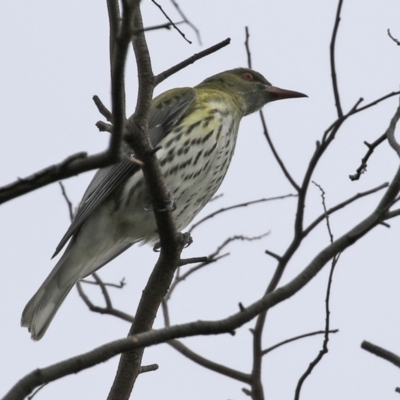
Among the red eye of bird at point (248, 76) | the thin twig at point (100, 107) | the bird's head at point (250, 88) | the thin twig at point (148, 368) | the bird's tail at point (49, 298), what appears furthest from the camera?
the red eye of bird at point (248, 76)

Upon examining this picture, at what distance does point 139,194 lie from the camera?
4.95 m

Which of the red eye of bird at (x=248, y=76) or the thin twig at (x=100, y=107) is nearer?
the thin twig at (x=100, y=107)

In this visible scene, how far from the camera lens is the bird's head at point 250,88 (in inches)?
256

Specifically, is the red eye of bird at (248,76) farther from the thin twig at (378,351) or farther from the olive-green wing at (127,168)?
the thin twig at (378,351)

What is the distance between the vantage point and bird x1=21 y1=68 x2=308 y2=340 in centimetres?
496

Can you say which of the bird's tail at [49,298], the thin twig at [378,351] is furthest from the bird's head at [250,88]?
the thin twig at [378,351]

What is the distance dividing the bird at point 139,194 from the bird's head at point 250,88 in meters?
1.00

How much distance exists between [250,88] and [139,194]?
2.03 m

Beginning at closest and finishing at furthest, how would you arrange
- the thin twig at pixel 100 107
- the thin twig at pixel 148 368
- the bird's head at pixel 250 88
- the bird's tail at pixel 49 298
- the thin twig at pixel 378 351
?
the thin twig at pixel 378 351 < the thin twig at pixel 100 107 < the thin twig at pixel 148 368 < the bird's tail at pixel 49 298 < the bird's head at pixel 250 88

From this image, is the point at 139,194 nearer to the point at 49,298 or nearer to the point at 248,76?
the point at 49,298

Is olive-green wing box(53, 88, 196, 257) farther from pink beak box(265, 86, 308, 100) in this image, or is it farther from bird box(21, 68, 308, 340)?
pink beak box(265, 86, 308, 100)

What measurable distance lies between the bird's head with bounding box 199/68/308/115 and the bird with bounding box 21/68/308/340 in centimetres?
100

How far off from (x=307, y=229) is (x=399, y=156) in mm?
662

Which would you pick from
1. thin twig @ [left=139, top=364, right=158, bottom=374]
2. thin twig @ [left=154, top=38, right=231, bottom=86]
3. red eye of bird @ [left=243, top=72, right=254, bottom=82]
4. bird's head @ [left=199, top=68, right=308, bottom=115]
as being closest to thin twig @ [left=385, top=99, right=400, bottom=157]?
thin twig @ [left=154, top=38, right=231, bottom=86]
